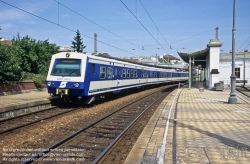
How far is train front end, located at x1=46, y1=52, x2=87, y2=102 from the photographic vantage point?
42.6 feet

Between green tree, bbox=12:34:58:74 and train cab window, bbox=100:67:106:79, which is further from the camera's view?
green tree, bbox=12:34:58:74

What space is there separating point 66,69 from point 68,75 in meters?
0.37

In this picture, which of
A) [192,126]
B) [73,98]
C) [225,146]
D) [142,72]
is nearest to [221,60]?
[142,72]

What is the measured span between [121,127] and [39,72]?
685 inches

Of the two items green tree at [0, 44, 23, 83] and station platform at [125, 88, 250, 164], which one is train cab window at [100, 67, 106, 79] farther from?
green tree at [0, 44, 23, 83]

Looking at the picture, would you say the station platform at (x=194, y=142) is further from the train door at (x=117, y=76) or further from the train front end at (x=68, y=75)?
the train door at (x=117, y=76)

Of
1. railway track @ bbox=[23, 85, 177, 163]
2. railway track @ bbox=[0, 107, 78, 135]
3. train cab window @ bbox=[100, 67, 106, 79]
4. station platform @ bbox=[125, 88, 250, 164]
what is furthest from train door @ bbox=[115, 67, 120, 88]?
station platform @ bbox=[125, 88, 250, 164]

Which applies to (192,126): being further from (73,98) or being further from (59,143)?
(73,98)

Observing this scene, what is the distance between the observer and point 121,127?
9.14 metres

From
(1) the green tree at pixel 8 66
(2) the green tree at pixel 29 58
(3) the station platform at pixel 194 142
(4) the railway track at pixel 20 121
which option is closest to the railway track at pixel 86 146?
(3) the station platform at pixel 194 142

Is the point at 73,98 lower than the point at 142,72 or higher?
lower

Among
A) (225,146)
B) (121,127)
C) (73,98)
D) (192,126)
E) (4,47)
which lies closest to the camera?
(225,146)

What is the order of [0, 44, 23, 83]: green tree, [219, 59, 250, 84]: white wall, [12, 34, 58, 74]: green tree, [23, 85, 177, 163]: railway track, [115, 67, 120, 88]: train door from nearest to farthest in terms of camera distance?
[23, 85, 177, 163]: railway track, [0, 44, 23, 83]: green tree, [115, 67, 120, 88]: train door, [12, 34, 58, 74]: green tree, [219, 59, 250, 84]: white wall

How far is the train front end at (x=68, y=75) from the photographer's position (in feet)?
42.6
